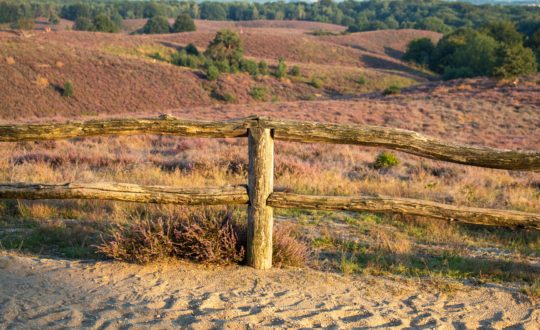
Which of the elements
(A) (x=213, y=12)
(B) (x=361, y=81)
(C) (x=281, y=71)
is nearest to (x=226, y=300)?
(C) (x=281, y=71)

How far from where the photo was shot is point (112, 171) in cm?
1020

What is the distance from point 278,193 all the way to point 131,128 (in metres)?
1.61

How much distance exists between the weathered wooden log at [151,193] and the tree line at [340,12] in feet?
339

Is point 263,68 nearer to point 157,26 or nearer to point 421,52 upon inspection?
point 421,52

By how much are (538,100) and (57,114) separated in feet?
99.9

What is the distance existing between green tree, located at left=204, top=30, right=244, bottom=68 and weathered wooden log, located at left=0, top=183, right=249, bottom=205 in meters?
48.5

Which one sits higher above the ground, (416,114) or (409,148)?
(409,148)

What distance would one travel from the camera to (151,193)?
5.04 m

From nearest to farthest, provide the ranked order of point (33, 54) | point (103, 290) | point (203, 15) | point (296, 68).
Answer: point (103, 290)
point (33, 54)
point (296, 68)
point (203, 15)

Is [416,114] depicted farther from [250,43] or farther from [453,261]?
[250,43]

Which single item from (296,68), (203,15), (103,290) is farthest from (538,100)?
(203,15)

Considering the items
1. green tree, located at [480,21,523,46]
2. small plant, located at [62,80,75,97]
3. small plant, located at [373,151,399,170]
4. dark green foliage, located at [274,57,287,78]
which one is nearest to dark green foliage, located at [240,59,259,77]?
dark green foliage, located at [274,57,287,78]

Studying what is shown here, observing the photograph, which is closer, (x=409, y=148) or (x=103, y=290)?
(x=103, y=290)

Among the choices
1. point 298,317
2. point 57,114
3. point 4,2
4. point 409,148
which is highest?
point 4,2
